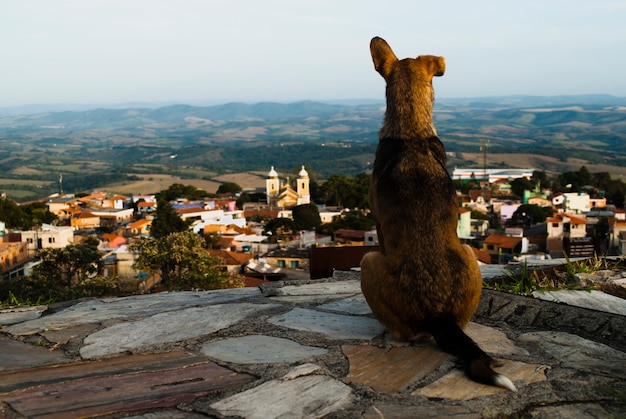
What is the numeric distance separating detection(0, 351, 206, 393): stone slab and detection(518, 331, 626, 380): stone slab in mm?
1110

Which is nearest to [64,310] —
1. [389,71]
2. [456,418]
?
[389,71]

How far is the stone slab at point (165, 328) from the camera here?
228cm

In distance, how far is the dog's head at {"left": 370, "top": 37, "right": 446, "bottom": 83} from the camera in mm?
2547

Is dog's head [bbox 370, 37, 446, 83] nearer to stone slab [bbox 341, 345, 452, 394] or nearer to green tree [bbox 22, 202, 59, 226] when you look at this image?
stone slab [bbox 341, 345, 452, 394]

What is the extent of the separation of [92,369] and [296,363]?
2.02 feet

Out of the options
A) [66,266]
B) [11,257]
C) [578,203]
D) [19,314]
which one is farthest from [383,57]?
[578,203]

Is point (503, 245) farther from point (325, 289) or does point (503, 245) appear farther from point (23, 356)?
point (23, 356)

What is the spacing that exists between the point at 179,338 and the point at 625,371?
4.74 feet

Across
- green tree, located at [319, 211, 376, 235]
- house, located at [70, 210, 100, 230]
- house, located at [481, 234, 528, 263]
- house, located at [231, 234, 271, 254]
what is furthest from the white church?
house, located at [481, 234, 528, 263]

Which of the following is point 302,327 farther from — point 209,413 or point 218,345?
point 209,413

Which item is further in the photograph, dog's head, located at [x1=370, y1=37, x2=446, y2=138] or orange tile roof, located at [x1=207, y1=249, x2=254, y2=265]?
orange tile roof, located at [x1=207, y1=249, x2=254, y2=265]

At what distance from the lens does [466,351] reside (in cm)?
194

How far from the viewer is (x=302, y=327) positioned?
2457mm

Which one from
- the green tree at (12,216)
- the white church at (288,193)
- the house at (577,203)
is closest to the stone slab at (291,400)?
the green tree at (12,216)
